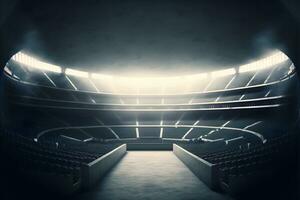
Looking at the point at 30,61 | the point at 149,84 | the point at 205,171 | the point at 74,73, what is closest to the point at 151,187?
the point at 205,171

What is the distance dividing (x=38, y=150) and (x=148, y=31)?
10.2 metres

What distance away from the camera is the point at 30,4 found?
11625mm

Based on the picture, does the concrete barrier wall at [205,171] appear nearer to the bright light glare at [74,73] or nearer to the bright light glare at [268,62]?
the bright light glare at [268,62]

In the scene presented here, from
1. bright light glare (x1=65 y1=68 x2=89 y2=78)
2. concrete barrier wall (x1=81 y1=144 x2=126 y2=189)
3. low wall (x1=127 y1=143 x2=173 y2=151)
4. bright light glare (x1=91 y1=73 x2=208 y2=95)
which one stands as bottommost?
low wall (x1=127 y1=143 x2=173 y2=151)

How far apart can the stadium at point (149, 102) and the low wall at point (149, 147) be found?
123 millimetres

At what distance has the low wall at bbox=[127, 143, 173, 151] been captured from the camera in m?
32.8

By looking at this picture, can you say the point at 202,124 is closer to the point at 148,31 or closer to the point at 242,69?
the point at 242,69

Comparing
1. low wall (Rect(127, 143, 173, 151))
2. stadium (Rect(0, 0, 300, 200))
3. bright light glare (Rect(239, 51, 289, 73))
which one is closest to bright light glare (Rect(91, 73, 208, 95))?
stadium (Rect(0, 0, 300, 200))

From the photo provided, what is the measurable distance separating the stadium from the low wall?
0.12m

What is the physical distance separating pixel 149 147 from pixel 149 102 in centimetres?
1207

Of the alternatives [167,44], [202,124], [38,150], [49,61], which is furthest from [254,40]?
[202,124]

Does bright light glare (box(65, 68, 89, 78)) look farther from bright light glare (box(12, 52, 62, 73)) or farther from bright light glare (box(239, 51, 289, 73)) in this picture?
bright light glare (box(239, 51, 289, 73))

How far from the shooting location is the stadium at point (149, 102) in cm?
1188

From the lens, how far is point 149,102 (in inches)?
1730
